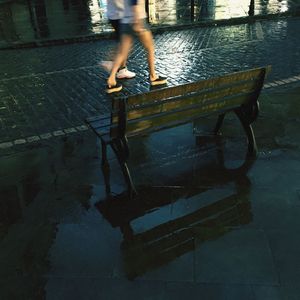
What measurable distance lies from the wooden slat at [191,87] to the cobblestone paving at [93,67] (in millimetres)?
2007

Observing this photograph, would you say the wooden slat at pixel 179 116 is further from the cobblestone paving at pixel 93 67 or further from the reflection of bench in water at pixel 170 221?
the cobblestone paving at pixel 93 67

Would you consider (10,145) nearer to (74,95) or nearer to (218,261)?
(74,95)

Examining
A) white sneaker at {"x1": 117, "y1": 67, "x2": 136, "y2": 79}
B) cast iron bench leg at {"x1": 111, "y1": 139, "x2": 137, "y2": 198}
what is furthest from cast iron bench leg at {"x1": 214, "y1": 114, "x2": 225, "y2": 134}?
white sneaker at {"x1": 117, "y1": 67, "x2": 136, "y2": 79}

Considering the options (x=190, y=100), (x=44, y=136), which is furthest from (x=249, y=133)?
(x=44, y=136)

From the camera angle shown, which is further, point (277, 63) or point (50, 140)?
point (277, 63)

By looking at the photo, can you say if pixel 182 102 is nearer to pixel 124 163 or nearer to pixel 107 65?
pixel 124 163

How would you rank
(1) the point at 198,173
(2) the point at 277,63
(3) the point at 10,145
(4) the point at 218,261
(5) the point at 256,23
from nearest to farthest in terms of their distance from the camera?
(4) the point at 218,261
(1) the point at 198,173
(3) the point at 10,145
(2) the point at 277,63
(5) the point at 256,23

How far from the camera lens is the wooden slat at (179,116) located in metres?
3.85

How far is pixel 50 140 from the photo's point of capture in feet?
17.0

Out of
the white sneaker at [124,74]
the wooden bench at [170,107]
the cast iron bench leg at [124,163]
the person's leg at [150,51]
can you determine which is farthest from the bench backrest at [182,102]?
the white sneaker at [124,74]

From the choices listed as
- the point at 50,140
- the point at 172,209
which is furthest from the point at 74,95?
the point at 172,209

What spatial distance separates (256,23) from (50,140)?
8295mm

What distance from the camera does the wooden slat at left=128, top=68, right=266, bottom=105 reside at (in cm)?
362

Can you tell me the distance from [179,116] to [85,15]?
10.7 m
